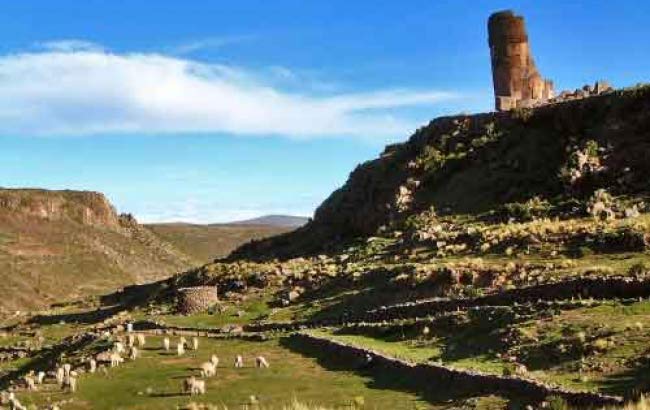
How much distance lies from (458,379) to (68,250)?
14119 centimetres

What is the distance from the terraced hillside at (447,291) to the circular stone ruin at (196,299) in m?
0.54

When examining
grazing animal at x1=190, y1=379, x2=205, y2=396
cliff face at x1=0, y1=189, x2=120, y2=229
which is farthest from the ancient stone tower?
cliff face at x1=0, y1=189, x2=120, y2=229

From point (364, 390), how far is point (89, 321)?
4182 cm

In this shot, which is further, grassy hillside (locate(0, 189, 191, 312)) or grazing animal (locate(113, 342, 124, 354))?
grassy hillside (locate(0, 189, 191, 312))

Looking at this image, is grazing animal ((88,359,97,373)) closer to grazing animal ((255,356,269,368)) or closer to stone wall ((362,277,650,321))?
grazing animal ((255,356,269,368))

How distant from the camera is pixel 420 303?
35.0 meters

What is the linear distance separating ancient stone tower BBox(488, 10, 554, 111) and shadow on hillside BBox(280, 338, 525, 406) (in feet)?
126

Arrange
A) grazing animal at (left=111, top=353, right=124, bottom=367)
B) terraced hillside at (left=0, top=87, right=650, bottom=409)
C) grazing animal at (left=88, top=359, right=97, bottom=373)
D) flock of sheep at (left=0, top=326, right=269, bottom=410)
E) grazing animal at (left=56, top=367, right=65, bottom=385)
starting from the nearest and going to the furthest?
terraced hillside at (left=0, top=87, right=650, bottom=409)
flock of sheep at (left=0, top=326, right=269, bottom=410)
grazing animal at (left=56, top=367, right=65, bottom=385)
grazing animal at (left=88, top=359, right=97, bottom=373)
grazing animal at (left=111, top=353, right=124, bottom=367)

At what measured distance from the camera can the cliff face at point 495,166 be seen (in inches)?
2021

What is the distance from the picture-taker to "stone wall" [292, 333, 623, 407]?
18.7 metres

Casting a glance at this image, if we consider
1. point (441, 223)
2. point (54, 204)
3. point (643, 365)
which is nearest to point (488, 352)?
point (643, 365)

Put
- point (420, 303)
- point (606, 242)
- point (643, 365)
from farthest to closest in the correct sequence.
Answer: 1. point (606, 242)
2. point (420, 303)
3. point (643, 365)

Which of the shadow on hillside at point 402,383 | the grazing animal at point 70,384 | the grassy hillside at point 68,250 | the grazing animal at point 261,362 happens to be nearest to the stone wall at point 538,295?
the shadow on hillside at point 402,383

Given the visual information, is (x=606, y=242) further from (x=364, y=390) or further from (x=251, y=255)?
(x=251, y=255)
